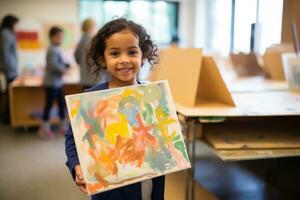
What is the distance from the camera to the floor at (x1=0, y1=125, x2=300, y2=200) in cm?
209

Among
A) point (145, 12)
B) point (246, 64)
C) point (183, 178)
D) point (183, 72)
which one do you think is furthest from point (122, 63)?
point (145, 12)

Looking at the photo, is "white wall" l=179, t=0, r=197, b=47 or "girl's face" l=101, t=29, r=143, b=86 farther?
"white wall" l=179, t=0, r=197, b=47

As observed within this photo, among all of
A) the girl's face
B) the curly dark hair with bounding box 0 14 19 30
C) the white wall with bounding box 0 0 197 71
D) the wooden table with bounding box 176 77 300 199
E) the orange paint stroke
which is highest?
the white wall with bounding box 0 0 197 71

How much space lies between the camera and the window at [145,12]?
19.4 feet

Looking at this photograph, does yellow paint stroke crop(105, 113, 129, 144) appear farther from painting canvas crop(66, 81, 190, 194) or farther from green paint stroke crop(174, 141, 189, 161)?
green paint stroke crop(174, 141, 189, 161)

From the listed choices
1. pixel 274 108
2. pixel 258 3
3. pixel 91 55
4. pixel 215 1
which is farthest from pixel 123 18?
pixel 215 1

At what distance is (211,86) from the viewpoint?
1.77 metres

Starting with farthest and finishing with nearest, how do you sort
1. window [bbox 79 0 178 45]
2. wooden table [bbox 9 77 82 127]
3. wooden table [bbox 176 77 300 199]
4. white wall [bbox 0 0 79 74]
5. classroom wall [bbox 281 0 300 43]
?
window [bbox 79 0 178 45] < white wall [bbox 0 0 79 74] < wooden table [bbox 9 77 82 127] < classroom wall [bbox 281 0 300 43] < wooden table [bbox 176 77 300 199]

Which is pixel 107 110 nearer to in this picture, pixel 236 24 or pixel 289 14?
pixel 289 14

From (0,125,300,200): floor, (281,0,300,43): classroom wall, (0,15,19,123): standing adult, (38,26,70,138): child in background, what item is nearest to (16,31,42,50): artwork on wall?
(0,15,19,123): standing adult

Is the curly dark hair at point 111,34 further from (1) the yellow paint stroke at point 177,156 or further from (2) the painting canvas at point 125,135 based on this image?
(1) the yellow paint stroke at point 177,156

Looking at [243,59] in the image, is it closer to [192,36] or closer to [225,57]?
[225,57]

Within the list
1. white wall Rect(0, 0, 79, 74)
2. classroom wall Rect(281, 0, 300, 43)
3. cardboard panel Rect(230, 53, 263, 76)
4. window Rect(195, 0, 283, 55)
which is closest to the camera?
classroom wall Rect(281, 0, 300, 43)

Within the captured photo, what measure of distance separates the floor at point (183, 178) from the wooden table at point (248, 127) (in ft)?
1.69
